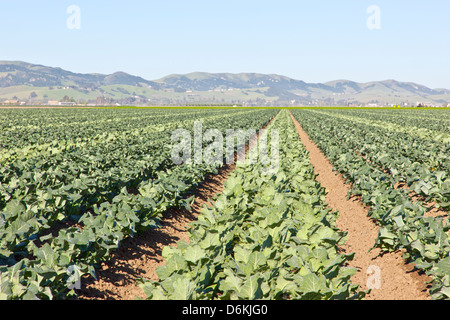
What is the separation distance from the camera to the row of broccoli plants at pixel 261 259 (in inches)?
154

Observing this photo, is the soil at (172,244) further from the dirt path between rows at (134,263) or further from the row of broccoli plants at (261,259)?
the row of broccoli plants at (261,259)

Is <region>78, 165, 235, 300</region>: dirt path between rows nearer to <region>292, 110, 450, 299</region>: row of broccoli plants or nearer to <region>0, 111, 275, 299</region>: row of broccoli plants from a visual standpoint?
<region>0, 111, 275, 299</region>: row of broccoli plants

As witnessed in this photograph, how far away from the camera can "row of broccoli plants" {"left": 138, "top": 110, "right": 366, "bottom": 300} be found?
3.91 m

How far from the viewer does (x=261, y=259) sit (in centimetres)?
440

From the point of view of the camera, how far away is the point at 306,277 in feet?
12.8
